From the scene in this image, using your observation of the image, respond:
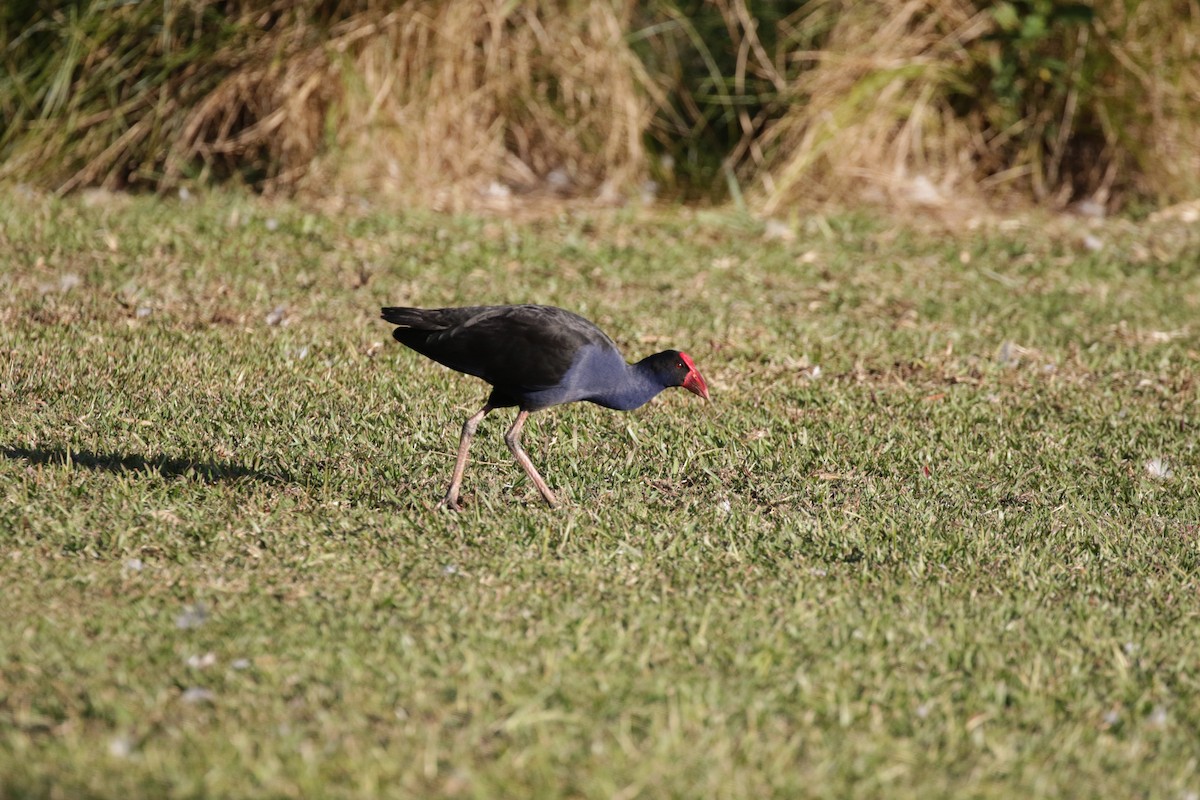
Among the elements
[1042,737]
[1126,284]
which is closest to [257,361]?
[1042,737]

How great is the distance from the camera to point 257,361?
22.4 feet

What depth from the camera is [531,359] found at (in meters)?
5.07

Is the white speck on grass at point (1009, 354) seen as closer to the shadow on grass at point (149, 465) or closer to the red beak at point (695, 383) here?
the red beak at point (695, 383)

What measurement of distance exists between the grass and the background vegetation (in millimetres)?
1024

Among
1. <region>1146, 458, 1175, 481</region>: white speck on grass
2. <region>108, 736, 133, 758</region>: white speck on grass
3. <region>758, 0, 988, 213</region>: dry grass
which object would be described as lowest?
<region>1146, 458, 1175, 481</region>: white speck on grass

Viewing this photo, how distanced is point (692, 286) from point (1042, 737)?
5208 mm

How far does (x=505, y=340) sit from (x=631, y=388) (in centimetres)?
50

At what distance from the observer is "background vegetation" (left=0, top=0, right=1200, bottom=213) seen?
965 centimetres

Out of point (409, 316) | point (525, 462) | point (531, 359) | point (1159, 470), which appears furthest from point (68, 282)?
point (1159, 470)

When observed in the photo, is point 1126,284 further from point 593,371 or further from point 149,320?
point 149,320

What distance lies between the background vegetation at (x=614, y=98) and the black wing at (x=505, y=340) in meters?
4.92

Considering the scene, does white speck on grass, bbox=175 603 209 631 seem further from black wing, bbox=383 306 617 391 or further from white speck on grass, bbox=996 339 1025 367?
white speck on grass, bbox=996 339 1025 367

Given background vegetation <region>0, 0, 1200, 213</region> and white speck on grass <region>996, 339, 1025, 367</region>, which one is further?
background vegetation <region>0, 0, 1200, 213</region>

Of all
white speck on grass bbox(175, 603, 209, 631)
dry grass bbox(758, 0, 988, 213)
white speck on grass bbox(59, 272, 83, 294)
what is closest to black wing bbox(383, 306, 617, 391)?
white speck on grass bbox(175, 603, 209, 631)
